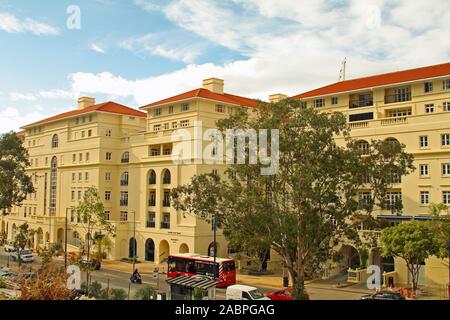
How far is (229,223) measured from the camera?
31.5 meters

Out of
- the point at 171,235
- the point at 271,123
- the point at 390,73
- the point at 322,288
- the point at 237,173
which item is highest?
the point at 390,73

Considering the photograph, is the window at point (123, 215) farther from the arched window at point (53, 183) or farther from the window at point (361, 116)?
the window at point (361, 116)

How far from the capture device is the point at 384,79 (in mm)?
48438

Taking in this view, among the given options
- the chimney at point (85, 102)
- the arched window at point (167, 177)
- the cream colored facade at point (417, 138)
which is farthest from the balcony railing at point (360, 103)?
the chimney at point (85, 102)

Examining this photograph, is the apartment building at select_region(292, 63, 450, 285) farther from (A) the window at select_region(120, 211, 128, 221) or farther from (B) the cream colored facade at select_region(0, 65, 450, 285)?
(A) the window at select_region(120, 211, 128, 221)

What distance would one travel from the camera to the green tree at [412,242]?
33562 mm

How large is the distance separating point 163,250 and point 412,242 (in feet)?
94.0

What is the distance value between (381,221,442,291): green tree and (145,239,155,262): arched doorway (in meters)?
28.2

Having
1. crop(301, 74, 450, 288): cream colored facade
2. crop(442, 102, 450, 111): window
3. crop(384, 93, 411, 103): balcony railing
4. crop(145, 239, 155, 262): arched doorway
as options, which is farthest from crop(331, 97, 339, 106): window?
crop(145, 239, 155, 262): arched doorway

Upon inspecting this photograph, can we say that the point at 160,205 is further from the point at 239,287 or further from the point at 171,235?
the point at 239,287

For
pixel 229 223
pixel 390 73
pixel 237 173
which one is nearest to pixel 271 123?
pixel 237 173
